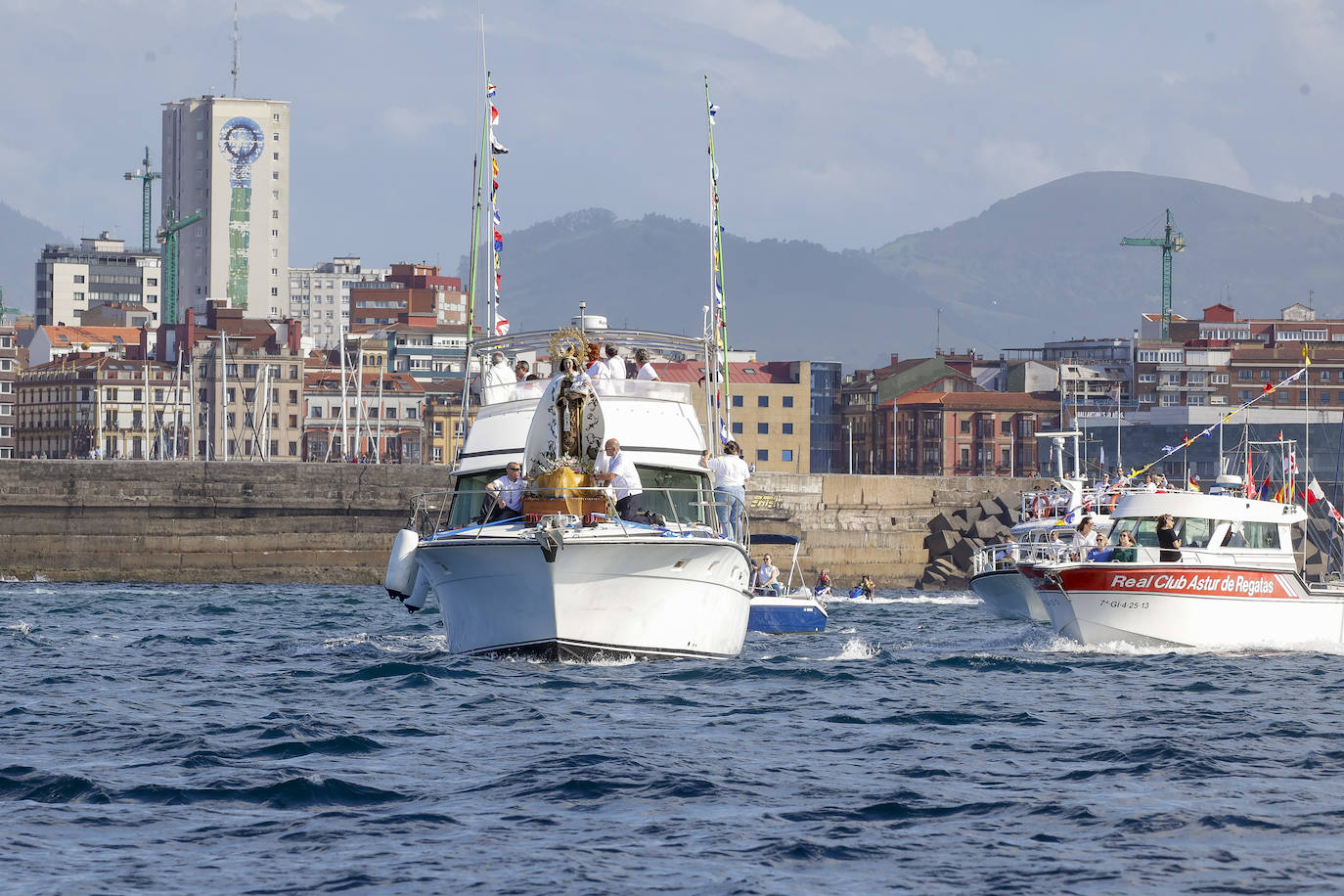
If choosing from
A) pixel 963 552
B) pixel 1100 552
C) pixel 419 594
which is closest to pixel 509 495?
pixel 419 594

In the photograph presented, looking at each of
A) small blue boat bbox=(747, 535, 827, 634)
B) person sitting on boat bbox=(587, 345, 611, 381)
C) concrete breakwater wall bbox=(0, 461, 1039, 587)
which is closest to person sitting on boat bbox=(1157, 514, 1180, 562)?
small blue boat bbox=(747, 535, 827, 634)

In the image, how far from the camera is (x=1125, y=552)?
30.5 metres

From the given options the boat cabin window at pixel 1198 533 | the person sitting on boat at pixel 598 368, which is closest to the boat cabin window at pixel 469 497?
the person sitting on boat at pixel 598 368

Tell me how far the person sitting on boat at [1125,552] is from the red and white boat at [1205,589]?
99mm

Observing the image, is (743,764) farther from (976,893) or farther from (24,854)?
(24,854)

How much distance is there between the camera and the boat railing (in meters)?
23.4

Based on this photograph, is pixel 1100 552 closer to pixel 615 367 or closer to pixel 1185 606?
pixel 1185 606

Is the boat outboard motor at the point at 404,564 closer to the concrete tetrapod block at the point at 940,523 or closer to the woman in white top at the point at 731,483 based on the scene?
the woman in white top at the point at 731,483

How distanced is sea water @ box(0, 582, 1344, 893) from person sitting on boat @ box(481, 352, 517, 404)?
3.88 m

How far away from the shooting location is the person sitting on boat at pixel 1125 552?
1200 inches

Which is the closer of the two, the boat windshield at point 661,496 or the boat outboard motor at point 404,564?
the boat outboard motor at point 404,564

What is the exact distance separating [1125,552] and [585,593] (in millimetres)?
11218

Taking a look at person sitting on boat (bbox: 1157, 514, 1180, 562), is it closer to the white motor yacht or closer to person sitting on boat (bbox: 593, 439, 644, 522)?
the white motor yacht

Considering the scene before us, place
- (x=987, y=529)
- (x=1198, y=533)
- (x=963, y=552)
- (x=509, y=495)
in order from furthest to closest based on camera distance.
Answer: (x=987, y=529) → (x=963, y=552) → (x=1198, y=533) → (x=509, y=495)
